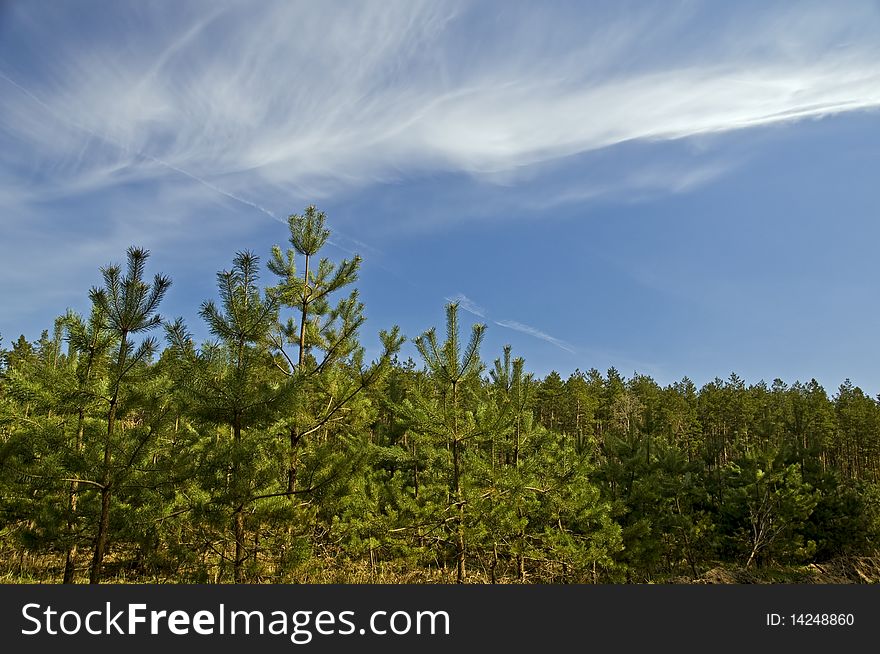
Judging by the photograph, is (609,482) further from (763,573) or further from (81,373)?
(81,373)

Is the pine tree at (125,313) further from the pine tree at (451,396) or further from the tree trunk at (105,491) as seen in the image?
the pine tree at (451,396)

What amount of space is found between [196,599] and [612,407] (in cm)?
6057

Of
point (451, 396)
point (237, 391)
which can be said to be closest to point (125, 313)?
point (237, 391)

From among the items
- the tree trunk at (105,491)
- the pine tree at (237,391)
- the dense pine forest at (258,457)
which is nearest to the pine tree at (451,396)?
the dense pine forest at (258,457)

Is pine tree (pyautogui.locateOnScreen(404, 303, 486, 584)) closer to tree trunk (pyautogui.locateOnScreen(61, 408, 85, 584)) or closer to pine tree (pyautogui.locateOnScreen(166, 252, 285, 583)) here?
pine tree (pyautogui.locateOnScreen(166, 252, 285, 583))

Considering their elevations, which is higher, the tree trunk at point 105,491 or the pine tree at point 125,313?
the pine tree at point 125,313

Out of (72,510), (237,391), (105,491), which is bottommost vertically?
(72,510)

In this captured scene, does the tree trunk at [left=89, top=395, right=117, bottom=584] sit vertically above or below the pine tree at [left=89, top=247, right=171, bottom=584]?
below

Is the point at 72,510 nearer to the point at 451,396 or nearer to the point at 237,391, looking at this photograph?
the point at 237,391

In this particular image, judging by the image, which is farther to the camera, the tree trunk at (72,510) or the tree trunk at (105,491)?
the tree trunk at (72,510)

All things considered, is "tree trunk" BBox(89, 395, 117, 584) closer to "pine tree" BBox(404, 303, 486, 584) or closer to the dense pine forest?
the dense pine forest

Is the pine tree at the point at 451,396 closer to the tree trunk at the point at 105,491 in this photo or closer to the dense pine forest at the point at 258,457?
the dense pine forest at the point at 258,457

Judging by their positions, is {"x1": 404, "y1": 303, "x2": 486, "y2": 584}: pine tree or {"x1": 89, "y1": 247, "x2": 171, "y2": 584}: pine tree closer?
{"x1": 89, "y1": 247, "x2": 171, "y2": 584}: pine tree

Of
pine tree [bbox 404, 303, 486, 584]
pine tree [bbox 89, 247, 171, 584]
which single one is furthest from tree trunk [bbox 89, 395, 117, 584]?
pine tree [bbox 404, 303, 486, 584]
